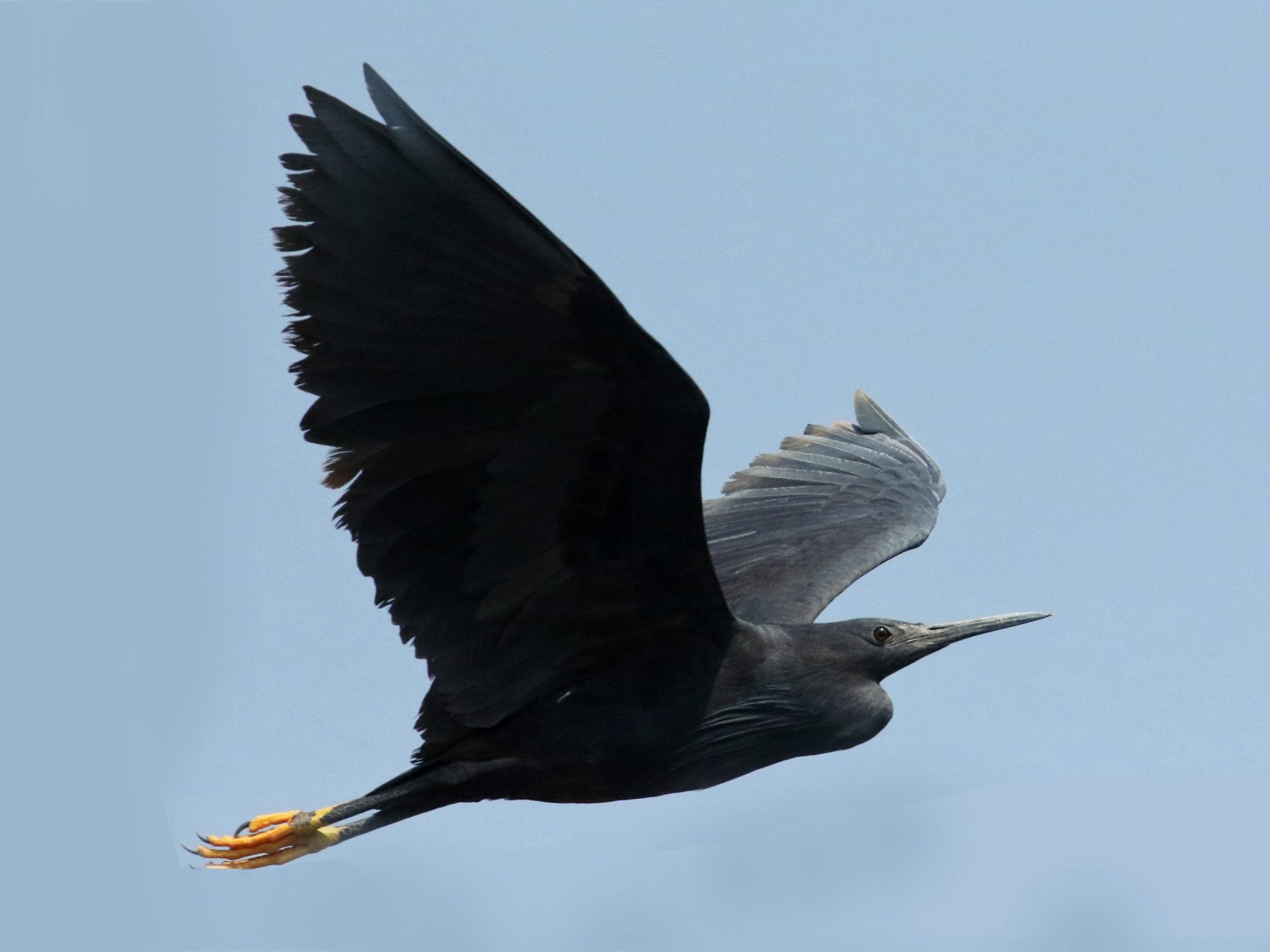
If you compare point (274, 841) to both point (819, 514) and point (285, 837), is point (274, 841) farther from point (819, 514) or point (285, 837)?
point (819, 514)

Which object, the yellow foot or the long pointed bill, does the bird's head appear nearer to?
the long pointed bill

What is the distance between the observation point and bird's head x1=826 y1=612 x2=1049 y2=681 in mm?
8578

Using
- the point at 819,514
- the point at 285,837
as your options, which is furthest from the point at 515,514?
the point at 819,514

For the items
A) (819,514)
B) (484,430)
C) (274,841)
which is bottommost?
(274,841)

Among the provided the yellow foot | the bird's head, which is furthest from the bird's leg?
the bird's head

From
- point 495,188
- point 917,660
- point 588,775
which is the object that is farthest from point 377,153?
point 917,660

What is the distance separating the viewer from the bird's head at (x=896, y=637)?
338 inches

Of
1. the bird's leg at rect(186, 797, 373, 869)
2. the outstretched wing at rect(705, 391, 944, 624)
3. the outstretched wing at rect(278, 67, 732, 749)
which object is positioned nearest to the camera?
the outstretched wing at rect(278, 67, 732, 749)

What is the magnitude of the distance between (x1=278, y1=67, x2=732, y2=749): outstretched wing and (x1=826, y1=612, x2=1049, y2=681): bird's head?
0.78 metres

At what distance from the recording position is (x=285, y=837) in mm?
8297

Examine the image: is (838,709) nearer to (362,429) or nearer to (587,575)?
(587,575)

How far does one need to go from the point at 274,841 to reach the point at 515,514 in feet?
6.71

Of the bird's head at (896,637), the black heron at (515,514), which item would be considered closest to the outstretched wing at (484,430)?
the black heron at (515,514)

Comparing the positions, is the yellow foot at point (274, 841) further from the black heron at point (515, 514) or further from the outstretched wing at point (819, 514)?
the outstretched wing at point (819, 514)
